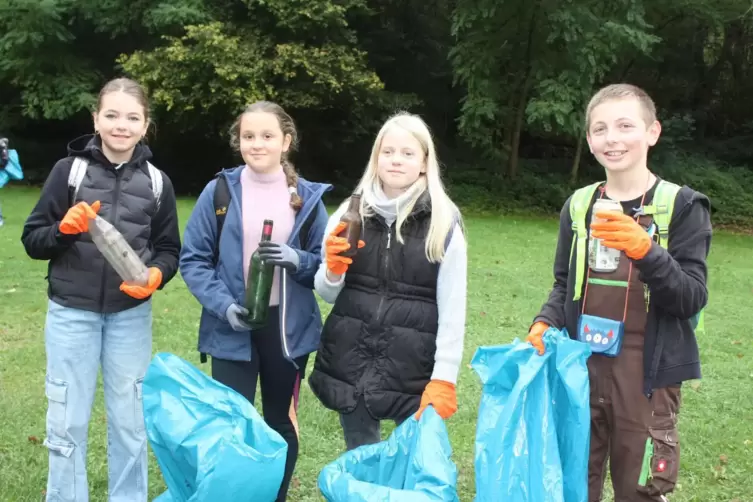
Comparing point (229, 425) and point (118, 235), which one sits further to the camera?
point (118, 235)

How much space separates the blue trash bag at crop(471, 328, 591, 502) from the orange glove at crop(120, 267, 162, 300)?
1328mm

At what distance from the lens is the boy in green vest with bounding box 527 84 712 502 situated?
7.68 feet

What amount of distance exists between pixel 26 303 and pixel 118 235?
524 cm

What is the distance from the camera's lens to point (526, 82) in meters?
17.7

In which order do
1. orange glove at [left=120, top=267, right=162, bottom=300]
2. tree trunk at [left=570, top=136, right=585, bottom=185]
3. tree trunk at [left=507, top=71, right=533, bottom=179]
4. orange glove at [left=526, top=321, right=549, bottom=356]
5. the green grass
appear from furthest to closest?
tree trunk at [left=570, top=136, right=585, bottom=185] < tree trunk at [left=507, top=71, right=533, bottom=179] < the green grass < orange glove at [left=120, top=267, right=162, bottom=300] < orange glove at [left=526, top=321, right=549, bottom=356]

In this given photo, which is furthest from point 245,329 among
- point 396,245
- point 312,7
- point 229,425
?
point 312,7

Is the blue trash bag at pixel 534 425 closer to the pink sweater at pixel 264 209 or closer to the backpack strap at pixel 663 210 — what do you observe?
the backpack strap at pixel 663 210

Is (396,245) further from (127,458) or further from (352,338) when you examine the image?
(127,458)

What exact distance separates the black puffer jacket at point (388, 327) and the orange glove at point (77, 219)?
1.01 m

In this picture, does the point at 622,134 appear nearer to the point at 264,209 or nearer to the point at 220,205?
the point at 264,209

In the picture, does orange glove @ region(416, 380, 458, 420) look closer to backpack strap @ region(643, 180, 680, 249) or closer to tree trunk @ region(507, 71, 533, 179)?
backpack strap @ region(643, 180, 680, 249)

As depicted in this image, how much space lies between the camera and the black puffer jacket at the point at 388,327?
2.60m

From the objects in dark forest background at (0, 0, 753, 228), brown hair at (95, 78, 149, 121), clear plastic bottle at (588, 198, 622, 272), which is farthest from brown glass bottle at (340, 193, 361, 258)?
dark forest background at (0, 0, 753, 228)

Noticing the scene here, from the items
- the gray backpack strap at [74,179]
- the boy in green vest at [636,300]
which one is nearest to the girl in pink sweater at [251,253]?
the gray backpack strap at [74,179]
